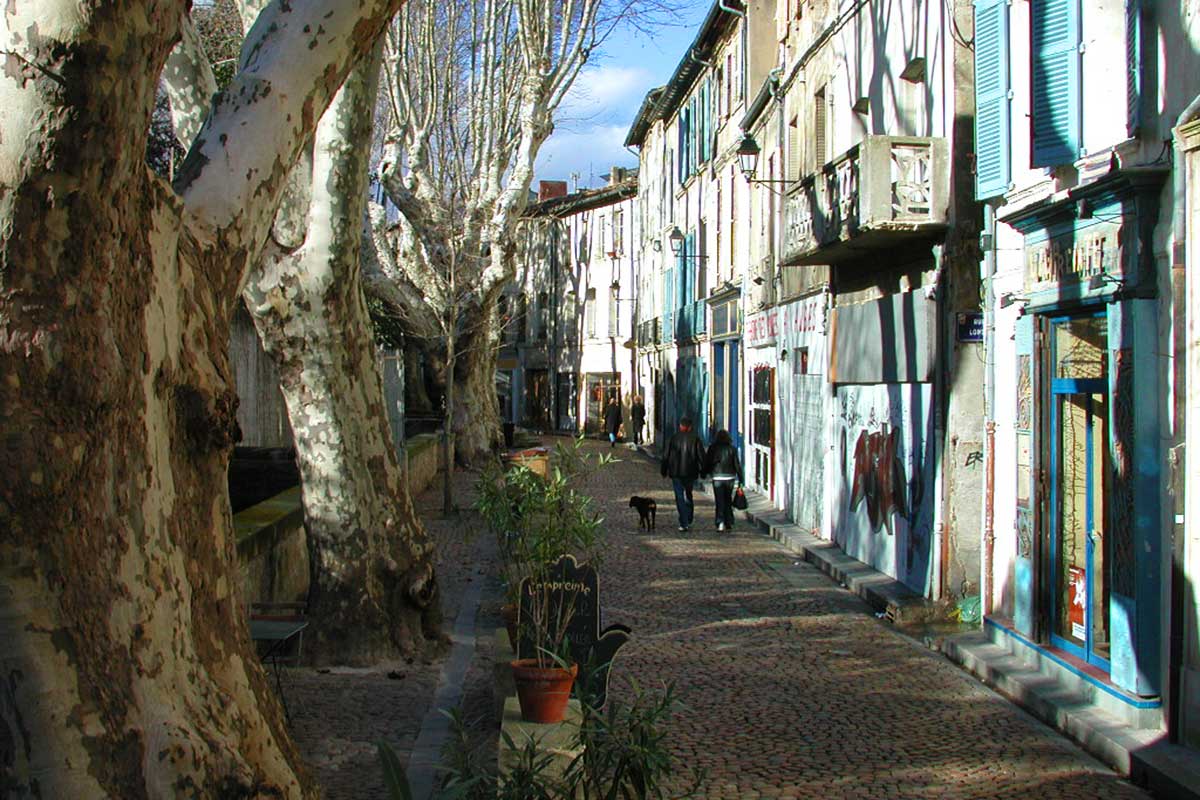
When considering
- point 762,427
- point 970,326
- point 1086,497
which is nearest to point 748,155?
point 762,427

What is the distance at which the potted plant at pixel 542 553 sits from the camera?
243 inches

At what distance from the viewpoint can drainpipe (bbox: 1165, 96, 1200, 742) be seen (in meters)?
7.34

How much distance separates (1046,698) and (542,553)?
10.9 feet

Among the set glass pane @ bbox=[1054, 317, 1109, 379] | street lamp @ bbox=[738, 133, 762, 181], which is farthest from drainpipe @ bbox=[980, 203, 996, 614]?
street lamp @ bbox=[738, 133, 762, 181]

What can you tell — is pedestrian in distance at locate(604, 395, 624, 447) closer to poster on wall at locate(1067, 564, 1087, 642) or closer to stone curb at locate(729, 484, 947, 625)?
stone curb at locate(729, 484, 947, 625)

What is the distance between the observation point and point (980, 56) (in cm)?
1084

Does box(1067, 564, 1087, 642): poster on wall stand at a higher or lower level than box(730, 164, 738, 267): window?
lower

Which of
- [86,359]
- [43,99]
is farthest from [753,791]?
[43,99]

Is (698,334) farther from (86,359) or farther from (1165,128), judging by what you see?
(86,359)

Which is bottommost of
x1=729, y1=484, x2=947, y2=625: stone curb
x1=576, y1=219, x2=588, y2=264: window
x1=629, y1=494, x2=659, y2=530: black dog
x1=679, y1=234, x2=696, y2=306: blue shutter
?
x1=729, y1=484, x2=947, y2=625: stone curb

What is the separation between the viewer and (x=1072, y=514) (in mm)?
9594

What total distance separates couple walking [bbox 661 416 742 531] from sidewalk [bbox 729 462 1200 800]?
159 inches

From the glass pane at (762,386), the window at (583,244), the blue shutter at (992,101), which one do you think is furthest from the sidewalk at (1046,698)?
the window at (583,244)

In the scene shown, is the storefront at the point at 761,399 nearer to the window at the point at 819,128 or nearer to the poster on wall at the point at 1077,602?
the window at the point at 819,128
